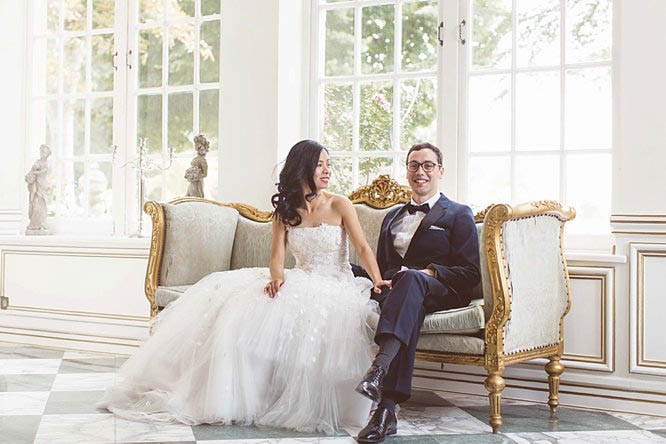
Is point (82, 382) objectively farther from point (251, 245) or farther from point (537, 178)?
point (537, 178)

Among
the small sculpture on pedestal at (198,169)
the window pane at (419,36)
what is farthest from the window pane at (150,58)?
the window pane at (419,36)

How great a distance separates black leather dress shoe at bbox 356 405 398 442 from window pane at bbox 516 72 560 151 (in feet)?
6.15

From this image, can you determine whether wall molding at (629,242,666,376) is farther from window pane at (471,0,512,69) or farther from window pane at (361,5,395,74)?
window pane at (361,5,395,74)

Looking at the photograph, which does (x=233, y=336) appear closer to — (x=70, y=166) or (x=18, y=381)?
(x=18, y=381)

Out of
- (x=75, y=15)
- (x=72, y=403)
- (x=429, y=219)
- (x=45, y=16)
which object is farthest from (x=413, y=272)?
(x=45, y=16)

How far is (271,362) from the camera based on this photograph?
11.1 feet

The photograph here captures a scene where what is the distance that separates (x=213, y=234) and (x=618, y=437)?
7.59 ft

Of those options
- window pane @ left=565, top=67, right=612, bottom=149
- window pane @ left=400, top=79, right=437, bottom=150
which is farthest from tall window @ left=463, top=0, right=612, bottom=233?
window pane @ left=400, top=79, right=437, bottom=150

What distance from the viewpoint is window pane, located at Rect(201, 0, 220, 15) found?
546 cm

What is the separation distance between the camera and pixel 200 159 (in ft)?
16.9

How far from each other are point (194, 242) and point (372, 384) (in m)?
1.73

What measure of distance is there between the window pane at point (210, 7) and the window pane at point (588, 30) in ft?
7.66

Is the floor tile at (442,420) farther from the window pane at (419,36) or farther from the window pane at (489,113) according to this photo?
the window pane at (419,36)

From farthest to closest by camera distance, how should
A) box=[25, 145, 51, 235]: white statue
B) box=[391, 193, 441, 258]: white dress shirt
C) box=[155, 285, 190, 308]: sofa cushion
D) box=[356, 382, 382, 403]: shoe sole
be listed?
box=[25, 145, 51, 235]: white statue < box=[155, 285, 190, 308]: sofa cushion < box=[391, 193, 441, 258]: white dress shirt < box=[356, 382, 382, 403]: shoe sole
